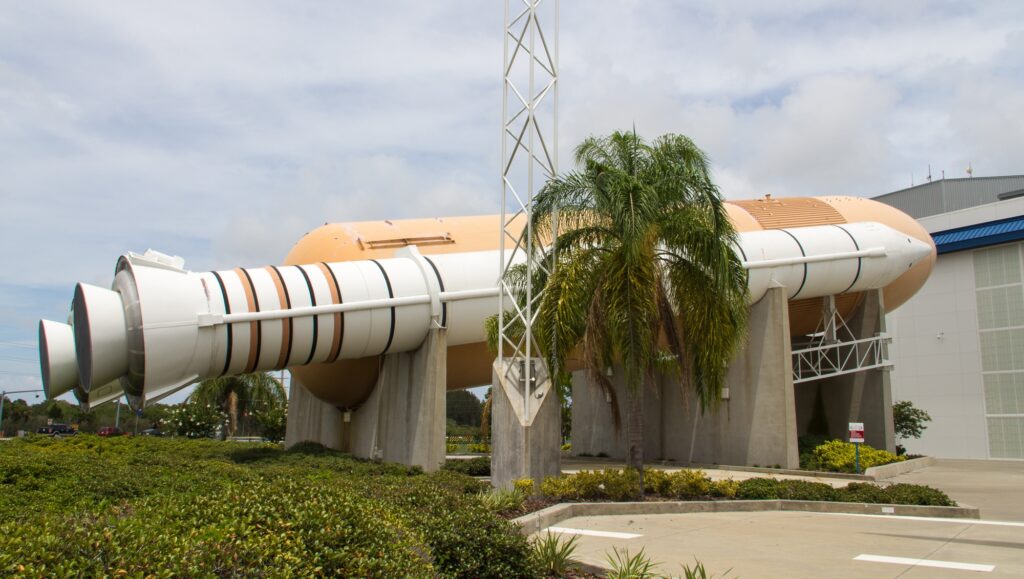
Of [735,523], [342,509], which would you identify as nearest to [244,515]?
[342,509]

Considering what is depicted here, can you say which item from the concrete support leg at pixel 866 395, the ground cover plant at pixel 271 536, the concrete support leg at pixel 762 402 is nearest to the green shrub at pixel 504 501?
the ground cover plant at pixel 271 536

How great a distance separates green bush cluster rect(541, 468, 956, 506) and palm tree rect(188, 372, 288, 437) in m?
30.8

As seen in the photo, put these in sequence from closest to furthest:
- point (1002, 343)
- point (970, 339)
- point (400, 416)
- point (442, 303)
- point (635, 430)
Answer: point (635, 430) < point (442, 303) < point (400, 416) < point (1002, 343) < point (970, 339)

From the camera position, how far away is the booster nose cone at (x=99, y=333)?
16.6 m

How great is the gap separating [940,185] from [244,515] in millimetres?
52355

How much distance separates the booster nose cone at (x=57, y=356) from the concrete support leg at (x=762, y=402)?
15.7 meters

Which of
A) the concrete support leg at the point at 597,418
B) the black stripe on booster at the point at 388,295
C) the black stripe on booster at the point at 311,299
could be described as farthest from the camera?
the concrete support leg at the point at 597,418

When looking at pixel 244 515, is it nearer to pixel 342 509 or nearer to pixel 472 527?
pixel 342 509

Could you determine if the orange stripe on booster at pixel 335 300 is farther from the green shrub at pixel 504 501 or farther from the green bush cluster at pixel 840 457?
the green bush cluster at pixel 840 457

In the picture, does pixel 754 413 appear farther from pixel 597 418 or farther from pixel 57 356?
pixel 57 356

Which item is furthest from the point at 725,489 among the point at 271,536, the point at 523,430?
the point at 271,536

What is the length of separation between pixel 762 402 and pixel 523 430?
34.4ft

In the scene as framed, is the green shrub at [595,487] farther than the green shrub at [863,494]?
No

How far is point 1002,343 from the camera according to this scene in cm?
3894
